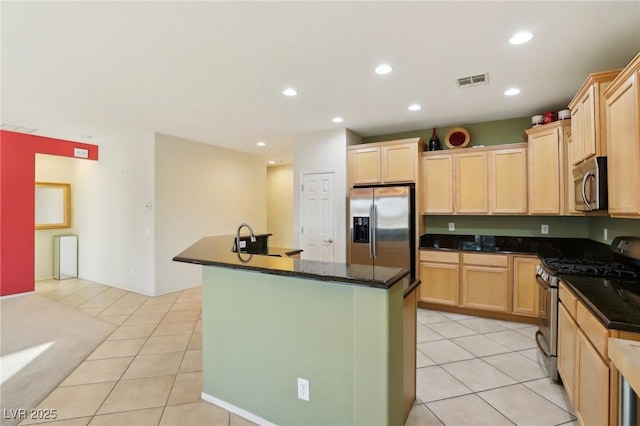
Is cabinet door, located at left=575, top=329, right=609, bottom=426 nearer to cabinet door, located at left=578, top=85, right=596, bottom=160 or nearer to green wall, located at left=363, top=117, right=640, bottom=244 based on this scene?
cabinet door, located at left=578, top=85, right=596, bottom=160

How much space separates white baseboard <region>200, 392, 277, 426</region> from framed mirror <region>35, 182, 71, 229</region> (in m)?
6.20

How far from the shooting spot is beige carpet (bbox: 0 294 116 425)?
2336 millimetres

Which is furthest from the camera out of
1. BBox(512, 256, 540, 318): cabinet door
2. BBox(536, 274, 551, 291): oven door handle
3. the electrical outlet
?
BBox(512, 256, 540, 318): cabinet door

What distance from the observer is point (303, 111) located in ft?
12.6

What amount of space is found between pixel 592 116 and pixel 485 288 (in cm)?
226

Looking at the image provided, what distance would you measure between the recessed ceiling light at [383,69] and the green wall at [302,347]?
1982 mm

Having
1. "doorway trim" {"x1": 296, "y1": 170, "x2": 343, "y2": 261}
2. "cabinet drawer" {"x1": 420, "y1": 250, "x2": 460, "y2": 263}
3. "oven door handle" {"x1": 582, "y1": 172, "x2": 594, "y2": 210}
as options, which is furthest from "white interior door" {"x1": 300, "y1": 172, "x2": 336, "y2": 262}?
"oven door handle" {"x1": 582, "y1": 172, "x2": 594, "y2": 210}

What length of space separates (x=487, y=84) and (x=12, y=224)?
692cm

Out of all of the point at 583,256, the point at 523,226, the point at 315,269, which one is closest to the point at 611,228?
→ the point at 583,256

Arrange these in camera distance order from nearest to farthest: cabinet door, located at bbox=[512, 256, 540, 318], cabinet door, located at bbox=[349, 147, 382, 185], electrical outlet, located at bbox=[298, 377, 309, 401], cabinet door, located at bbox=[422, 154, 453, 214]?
electrical outlet, located at bbox=[298, 377, 309, 401]
cabinet door, located at bbox=[512, 256, 540, 318]
cabinet door, located at bbox=[422, 154, 453, 214]
cabinet door, located at bbox=[349, 147, 382, 185]

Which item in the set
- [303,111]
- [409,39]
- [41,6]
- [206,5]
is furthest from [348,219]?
[41,6]

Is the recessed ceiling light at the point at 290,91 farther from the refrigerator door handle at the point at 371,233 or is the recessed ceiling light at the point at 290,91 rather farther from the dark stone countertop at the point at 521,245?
the dark stone countertop at the point at 521,245

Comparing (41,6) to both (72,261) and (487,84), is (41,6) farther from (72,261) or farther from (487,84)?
(72,261)

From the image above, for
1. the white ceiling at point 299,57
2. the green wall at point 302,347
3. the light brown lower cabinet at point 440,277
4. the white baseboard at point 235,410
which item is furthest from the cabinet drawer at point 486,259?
the white baseboard at point 235,410
